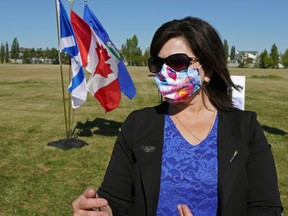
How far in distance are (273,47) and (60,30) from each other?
8595 cm

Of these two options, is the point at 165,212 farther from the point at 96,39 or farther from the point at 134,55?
the point at 134,55

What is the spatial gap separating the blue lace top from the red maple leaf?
6217 millimetres

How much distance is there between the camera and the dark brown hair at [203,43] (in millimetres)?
1934

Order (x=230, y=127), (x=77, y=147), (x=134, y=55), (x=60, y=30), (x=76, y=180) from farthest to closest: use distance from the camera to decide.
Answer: (x=134, y=55) < (x=77, y=147) < (x=60, y=30) < (x=76, y=180) < (x=230, y=127)

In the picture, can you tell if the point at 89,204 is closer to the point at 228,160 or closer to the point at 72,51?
the point at 228,160

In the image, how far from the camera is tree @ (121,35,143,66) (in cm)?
9606

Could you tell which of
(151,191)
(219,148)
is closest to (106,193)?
(151,191)

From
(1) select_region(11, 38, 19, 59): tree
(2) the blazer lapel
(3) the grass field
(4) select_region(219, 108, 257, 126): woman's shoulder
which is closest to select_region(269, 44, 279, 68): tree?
(3) the grass field

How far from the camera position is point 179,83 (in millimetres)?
2051

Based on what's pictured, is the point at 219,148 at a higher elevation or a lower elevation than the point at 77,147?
higher

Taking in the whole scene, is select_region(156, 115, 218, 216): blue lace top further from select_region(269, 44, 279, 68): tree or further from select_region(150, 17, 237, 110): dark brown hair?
select_region(269, 44, 279, 68): tree

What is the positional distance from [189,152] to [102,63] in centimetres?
630

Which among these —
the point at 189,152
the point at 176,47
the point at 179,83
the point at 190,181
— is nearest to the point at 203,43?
the point at 176,47

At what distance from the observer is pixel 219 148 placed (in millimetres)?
1803
